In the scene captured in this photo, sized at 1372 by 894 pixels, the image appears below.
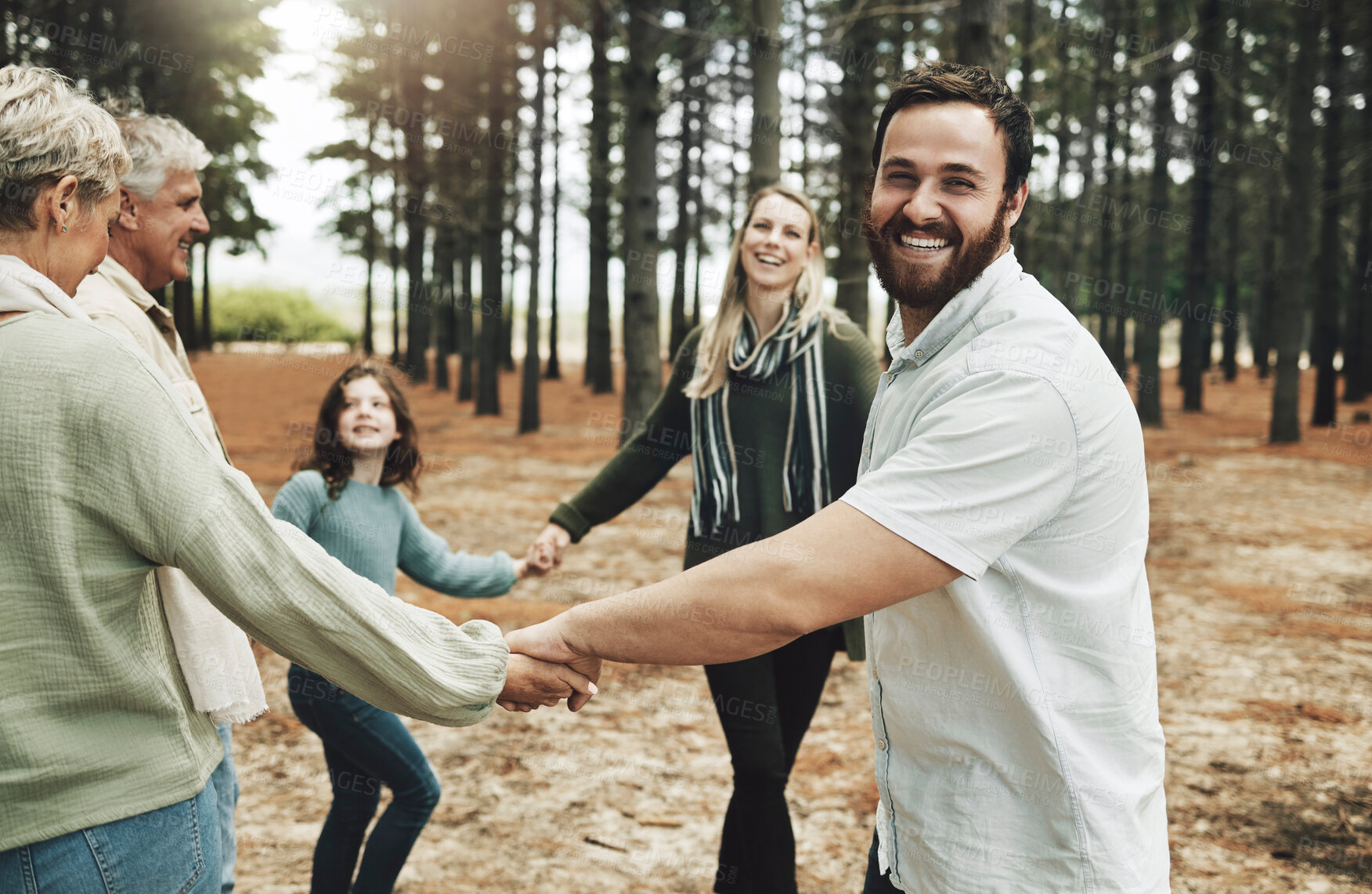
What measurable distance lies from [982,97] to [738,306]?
75.5 inches

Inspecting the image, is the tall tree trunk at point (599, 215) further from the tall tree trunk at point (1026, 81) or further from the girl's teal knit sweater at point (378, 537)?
the girl's teal knit sweater at point (378, 537)

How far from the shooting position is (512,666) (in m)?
2.27

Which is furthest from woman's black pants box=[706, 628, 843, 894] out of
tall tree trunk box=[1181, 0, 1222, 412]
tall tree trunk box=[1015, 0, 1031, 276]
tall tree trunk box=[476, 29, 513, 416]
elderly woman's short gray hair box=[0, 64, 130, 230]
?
tall tree trunk box=[1181, 0, 1222, 412]

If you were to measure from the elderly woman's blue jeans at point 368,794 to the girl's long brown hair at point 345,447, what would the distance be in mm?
675

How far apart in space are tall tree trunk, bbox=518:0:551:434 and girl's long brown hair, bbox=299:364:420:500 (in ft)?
48.1

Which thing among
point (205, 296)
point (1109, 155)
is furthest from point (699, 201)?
point (205, 296)

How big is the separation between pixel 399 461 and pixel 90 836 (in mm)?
1917

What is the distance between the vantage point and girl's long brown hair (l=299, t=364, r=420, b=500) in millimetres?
3270

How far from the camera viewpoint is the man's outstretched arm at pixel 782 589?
5.24 ft

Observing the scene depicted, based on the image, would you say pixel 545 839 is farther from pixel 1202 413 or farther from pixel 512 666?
pixel 1202 413

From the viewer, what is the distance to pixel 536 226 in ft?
59.8

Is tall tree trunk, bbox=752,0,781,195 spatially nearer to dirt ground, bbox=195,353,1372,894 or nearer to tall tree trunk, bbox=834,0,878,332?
tall tree trunk, bbox=834,0,878,332

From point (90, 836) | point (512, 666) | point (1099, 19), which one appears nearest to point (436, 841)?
point (512, 666)

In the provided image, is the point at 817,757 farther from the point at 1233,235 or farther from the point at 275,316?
the point at 275,316
